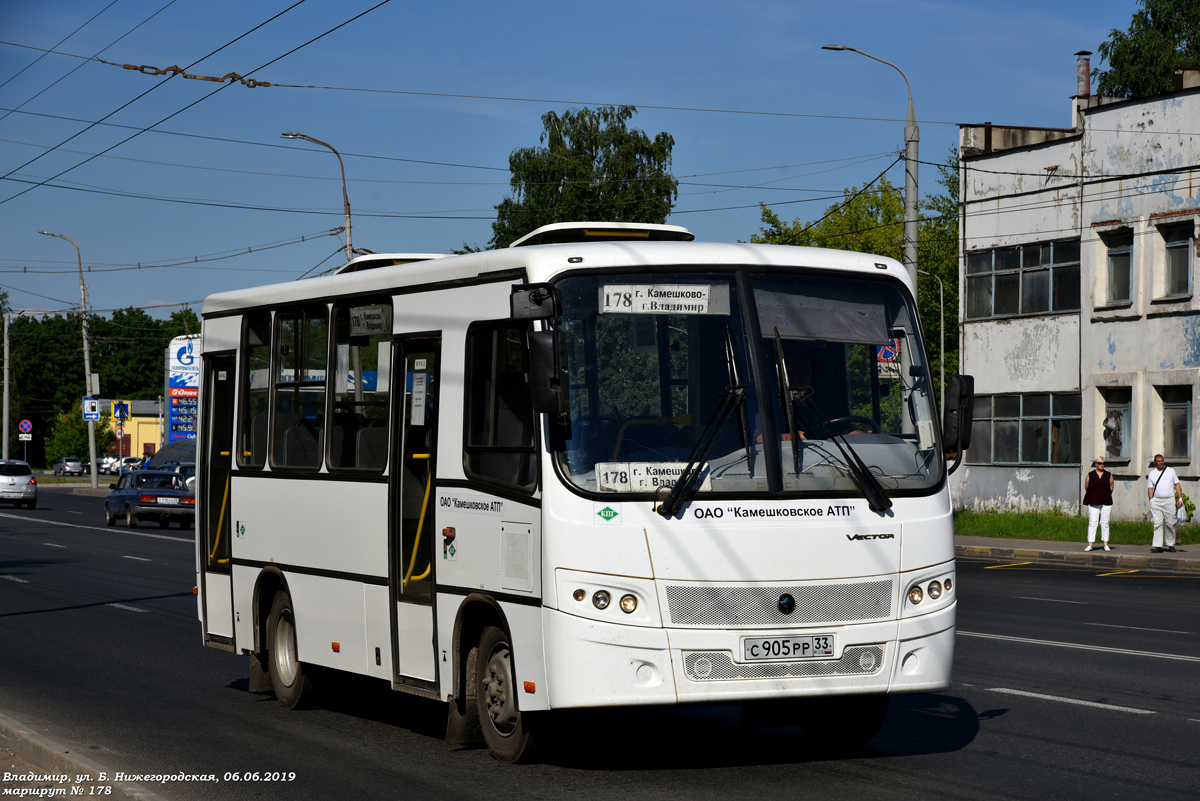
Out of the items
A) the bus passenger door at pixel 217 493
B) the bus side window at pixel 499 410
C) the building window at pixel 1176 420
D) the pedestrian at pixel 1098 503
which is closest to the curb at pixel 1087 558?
the pedestrian at pixel 1098 503

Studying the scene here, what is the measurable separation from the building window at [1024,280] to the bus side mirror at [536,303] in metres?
32.9

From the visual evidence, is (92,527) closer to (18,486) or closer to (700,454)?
(18,486)

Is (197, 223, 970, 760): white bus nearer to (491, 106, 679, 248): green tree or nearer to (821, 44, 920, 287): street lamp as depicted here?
(821, 44, 920, 287): street lamp

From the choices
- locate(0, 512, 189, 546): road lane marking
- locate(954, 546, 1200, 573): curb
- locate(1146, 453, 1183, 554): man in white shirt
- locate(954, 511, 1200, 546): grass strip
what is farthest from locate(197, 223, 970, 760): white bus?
locate(954, 511, 1200, 546): grass strip

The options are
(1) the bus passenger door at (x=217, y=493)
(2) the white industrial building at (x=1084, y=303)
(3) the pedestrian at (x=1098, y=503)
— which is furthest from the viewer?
(2) the white industrial building at (x=1084, y=303)

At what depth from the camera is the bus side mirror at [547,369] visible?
7.66 m

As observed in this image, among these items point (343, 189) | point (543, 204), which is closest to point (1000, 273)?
point (343, 189)

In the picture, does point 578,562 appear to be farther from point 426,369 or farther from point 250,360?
point 250,360

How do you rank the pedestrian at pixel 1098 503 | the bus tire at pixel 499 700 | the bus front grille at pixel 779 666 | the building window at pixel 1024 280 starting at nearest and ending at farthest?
the bus front grille at pixel 779 666, the bus tire at pixel 499 700, the pedestrian at pixel 1098 503, the building window at pixel 1024 280

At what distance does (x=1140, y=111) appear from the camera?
1455 inches

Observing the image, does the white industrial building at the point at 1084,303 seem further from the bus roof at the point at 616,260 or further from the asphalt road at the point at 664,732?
the bus roof at the point at 616,260

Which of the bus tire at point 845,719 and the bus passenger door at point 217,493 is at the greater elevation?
the bus passenger door at point 217,493

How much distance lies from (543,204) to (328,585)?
59.9m

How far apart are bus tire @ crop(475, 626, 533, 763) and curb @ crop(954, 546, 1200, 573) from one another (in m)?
18.9
